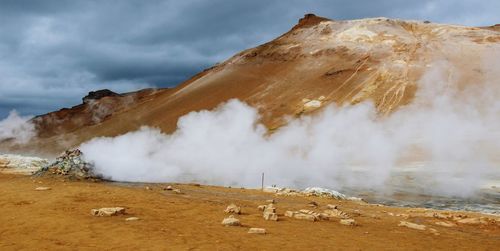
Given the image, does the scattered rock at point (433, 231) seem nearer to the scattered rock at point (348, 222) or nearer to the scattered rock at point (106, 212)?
the scattered rock at point (348, 222)

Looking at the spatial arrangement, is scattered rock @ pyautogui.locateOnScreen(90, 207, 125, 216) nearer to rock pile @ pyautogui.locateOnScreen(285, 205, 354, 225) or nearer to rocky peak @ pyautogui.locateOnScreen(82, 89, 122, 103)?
rock pile @ pyautogui.locateOnScreen(285, 205, 354, 225)

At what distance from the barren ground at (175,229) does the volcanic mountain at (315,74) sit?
30.9m

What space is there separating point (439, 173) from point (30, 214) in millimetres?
22047

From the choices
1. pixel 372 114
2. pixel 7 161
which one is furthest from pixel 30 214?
pixel 372 114

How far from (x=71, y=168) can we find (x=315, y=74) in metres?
37.3

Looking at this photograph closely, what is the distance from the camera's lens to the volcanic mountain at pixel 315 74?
1810 inches

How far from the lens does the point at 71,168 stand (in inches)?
699

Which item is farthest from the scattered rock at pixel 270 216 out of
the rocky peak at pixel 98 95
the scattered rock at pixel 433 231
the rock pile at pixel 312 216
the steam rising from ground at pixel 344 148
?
the rocky peak at pixel 98 95

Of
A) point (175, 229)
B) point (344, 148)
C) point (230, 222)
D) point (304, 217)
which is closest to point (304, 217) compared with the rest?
point (304, 217)

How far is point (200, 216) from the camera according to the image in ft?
35.6

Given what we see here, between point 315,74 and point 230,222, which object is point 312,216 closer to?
point 230,222

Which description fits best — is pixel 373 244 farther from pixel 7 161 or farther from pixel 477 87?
pixel 477 87

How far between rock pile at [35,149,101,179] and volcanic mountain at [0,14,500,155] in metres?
27.3

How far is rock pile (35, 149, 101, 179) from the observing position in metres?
17.5
